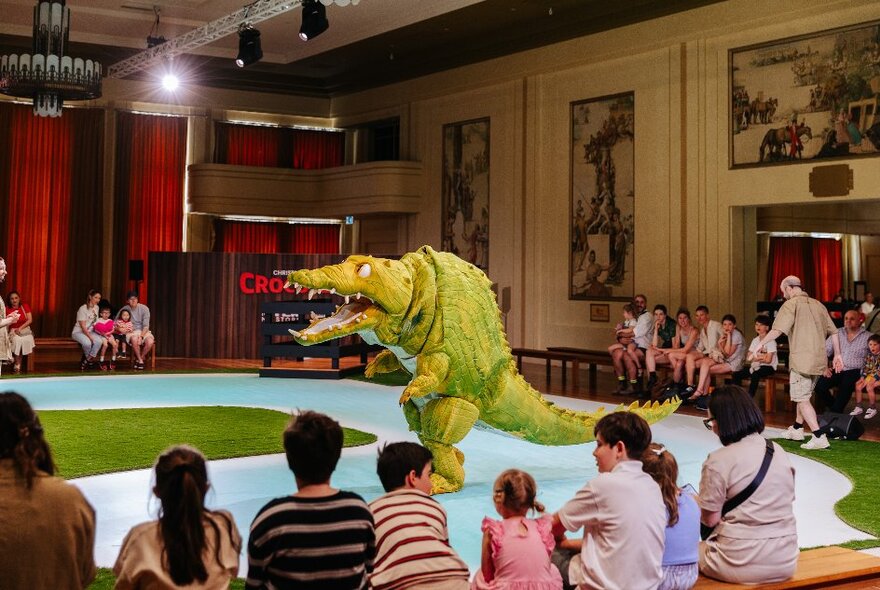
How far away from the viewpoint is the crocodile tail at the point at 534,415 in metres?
6.29

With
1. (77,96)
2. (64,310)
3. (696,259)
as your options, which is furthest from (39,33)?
(696,259)

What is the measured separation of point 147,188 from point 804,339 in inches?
568

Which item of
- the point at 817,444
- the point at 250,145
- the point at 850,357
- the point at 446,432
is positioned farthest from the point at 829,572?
the point at 250,145

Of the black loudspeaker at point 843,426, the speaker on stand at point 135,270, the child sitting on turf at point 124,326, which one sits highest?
the speaker on stand at point 135,270

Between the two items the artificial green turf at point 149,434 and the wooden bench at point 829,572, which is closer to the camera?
the wooden bench at point 829,572

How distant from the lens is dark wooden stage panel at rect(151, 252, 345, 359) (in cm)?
Result: 1633

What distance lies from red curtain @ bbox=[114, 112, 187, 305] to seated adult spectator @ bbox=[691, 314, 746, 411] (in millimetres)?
11909

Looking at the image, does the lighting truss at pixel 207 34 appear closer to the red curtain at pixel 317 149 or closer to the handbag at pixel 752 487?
the red curtain at pixel 317 149

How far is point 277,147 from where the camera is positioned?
20.8 m

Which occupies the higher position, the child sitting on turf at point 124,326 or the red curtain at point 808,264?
the red curtain at point 808,264

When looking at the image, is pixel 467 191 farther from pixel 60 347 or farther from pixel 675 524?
pixel 675 524

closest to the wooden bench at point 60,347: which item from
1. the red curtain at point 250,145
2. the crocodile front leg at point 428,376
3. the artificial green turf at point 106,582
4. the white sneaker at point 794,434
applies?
the red curtain at point 250,145

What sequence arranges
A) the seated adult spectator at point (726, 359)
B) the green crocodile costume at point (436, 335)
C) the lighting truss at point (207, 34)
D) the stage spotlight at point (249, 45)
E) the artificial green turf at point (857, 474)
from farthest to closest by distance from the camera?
the stage spotlight at point (249, 45), the lighting truss at point (207, 34), the seated adult spectator at point (726, 359), the green crocodile costume at point (436, 335), the artificial green turf at point (857, 474)

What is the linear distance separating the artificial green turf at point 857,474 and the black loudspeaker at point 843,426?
0.31 feet
